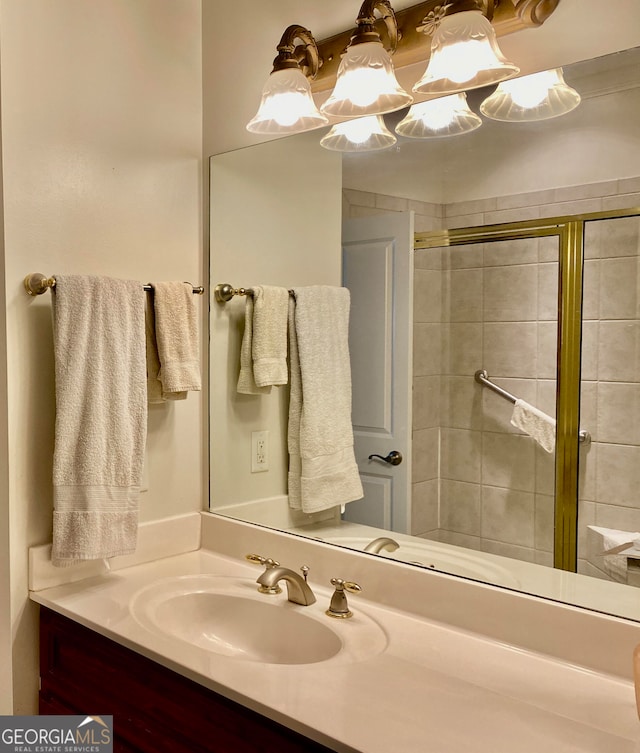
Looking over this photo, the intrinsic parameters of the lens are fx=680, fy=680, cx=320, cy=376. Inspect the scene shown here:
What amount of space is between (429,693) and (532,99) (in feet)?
3.36

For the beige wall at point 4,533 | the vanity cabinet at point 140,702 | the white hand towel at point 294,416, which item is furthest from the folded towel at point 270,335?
the vanity cabinet at point 140,702

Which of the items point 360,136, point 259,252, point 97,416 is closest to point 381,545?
point 97,416

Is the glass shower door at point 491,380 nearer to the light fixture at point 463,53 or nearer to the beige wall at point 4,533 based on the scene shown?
the light fixture at point 463,53

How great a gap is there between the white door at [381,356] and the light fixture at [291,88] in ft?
0.84

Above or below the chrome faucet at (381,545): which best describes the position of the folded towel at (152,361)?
above

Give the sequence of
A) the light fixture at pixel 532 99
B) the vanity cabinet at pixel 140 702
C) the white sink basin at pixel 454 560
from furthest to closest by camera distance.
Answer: the white sink basin at pixel 454 560
the light fixture at pixel 532 99
the vanity cabinet at pixel 140 702

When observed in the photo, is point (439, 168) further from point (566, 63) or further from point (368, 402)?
point (368, 402)

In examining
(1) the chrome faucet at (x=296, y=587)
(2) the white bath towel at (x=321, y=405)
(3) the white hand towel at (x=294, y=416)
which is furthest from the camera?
(3) the white hand towel at (x=294, y=416)

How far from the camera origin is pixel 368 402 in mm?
1494

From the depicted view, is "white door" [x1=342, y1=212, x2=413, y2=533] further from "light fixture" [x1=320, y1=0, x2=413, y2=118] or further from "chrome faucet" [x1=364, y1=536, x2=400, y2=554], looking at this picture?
"light fixture" [x1=320, y1=0, x2=413, y2=118]

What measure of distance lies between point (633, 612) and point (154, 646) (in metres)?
0.83

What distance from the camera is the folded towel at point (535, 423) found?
1.22m

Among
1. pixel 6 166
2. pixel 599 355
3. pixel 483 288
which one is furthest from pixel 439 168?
pixel 6 166

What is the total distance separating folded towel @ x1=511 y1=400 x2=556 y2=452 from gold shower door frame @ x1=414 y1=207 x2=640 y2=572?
0.04 feet
